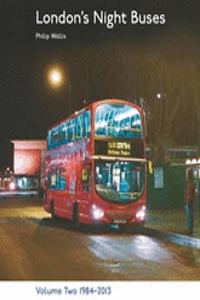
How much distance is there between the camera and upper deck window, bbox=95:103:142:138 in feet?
68.4

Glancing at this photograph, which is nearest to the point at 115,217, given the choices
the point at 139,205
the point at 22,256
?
→ the point at 139,205

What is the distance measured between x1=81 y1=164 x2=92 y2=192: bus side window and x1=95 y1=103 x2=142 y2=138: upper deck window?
124 centimetres

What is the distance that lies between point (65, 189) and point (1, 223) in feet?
10.4

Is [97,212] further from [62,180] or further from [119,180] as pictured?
[62,180]

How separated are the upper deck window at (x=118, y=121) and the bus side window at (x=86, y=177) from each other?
1.24m

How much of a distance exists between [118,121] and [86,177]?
2046 millimetres

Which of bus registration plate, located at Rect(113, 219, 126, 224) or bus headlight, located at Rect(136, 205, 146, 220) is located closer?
bus registration plate, located at Rect(113, 219, 126, 224)

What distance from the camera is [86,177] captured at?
21.7 metres

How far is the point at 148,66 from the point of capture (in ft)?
96.7

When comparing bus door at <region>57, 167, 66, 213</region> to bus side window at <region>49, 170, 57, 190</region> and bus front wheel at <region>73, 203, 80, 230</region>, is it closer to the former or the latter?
bus side window at <region>49, 170, 57, 190</region>

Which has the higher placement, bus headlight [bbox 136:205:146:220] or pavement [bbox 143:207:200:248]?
bus headlight [bbox 136:205:146:220]

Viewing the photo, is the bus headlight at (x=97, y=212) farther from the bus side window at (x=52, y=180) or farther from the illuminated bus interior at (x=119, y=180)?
the bus side window at (x=52, y=180)

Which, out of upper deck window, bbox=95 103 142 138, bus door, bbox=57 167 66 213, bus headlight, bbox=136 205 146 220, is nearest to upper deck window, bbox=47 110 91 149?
upper deck window, bbox=95 103 142 138

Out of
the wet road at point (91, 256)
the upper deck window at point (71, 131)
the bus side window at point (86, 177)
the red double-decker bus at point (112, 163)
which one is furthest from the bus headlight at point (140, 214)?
the upper deck window at point (71, 131)
